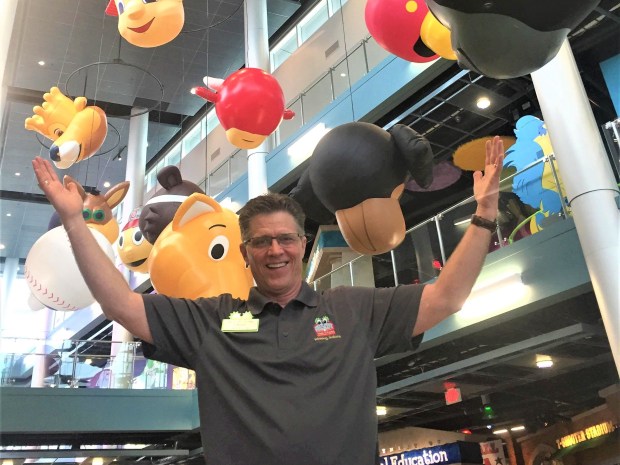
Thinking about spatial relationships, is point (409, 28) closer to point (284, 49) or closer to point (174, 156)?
point (284, 49)

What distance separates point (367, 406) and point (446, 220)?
5.70 meters

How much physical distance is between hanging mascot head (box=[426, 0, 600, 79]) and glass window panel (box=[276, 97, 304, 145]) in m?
9.21

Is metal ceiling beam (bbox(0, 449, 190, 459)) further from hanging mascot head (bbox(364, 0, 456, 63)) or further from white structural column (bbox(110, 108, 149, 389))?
hanging mascot head (bbox(364, 0, 456, 63))

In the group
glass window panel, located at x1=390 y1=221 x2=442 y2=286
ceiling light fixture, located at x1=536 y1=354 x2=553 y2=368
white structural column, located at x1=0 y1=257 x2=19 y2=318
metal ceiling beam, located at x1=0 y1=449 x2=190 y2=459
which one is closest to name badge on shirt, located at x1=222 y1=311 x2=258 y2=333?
glass window panel, located at x1=390 y1=221 x2=442 y2=286

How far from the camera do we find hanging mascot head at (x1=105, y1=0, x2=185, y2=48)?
14.0ft

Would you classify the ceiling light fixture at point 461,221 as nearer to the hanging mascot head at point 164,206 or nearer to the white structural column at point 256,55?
the hanging mascot head at point 164,206

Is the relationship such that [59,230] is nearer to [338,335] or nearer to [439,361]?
[338,335]

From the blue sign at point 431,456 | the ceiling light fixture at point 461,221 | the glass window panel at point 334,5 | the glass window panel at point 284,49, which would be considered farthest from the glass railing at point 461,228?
the glass window panel at point 284,49

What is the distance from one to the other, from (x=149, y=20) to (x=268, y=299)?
134 inches

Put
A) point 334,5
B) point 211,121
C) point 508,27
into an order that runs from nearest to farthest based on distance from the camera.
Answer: point 508,27, point 334,5, point 211,121

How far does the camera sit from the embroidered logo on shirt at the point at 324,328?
148 cm

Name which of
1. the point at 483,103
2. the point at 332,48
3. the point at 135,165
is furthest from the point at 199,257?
the point at 135,165

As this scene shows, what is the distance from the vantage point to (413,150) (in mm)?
3992

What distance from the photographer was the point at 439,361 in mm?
8664
